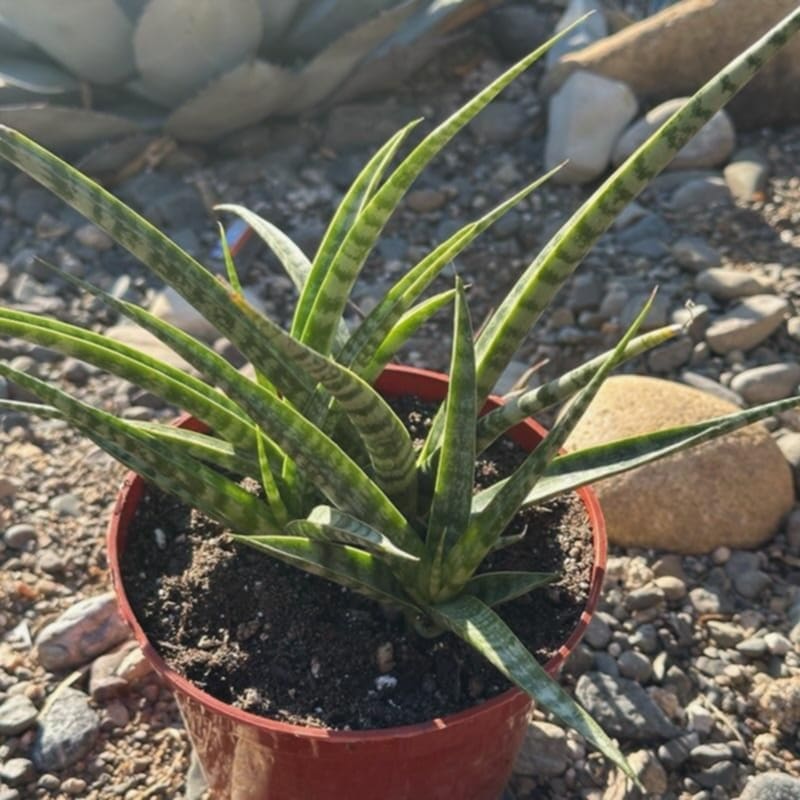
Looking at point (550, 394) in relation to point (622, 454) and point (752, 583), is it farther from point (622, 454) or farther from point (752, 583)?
point (752, 583)

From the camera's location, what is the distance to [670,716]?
165 centimetres

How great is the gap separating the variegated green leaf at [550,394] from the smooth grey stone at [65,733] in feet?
2.44

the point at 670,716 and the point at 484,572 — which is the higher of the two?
the point at 484,572

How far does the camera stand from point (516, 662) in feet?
3.56

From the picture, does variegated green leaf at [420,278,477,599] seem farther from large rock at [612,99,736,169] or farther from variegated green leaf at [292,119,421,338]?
large rock at [612,99,736,169]

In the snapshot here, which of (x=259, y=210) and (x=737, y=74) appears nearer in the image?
(x=737, y=74)

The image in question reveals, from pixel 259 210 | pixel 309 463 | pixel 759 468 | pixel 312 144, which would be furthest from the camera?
pixel 312 144

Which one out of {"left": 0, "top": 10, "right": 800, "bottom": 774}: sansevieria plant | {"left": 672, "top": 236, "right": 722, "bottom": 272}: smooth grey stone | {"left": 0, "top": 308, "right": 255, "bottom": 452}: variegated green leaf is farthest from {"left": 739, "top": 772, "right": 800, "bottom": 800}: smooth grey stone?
{"left": 672, "top": 236, "right": 722, "bottom": 272}: smooth grey stone

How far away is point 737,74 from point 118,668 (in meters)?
1.22

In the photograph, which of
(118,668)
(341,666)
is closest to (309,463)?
(341,666)

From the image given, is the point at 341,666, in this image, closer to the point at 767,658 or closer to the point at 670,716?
the point at 670,716

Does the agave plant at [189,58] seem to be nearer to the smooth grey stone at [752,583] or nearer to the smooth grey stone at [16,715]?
the smooth grey stone at [16,715]

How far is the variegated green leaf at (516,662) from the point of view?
3.31 ft

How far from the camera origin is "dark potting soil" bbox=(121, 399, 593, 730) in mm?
1233
